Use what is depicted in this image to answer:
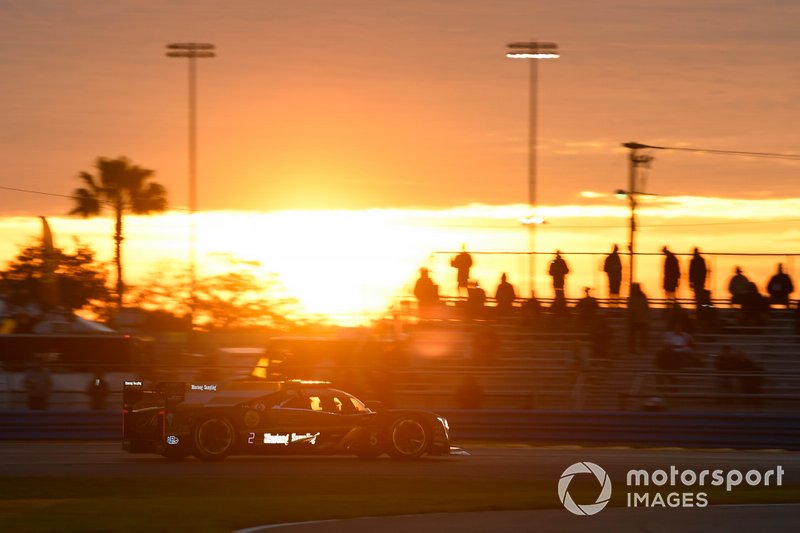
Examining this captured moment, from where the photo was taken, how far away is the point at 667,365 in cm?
2245

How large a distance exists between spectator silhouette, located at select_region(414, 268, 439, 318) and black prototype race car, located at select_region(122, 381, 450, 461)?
400 inches

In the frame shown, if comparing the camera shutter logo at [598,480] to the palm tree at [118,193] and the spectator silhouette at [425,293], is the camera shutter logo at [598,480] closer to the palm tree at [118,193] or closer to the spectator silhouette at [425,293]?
the spectator silhouette at [425,293]

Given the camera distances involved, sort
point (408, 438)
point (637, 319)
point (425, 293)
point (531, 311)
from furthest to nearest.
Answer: point (531, 311) < point (425, 293) < point (637, 319) < point (408, 438)

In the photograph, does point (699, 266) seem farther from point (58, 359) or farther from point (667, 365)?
point (58, 359)

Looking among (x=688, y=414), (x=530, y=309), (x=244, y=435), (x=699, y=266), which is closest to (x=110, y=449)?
(x=244, y=435)

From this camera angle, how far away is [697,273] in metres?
26.0

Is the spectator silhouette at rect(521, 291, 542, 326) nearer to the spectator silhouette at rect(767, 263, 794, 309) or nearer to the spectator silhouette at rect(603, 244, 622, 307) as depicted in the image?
the spectator silhouette at rect(603, 244, 622, 307)

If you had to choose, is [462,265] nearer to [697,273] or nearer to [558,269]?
[558,269]

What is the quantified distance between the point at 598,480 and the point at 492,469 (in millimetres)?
1606

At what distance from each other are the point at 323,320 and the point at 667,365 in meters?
7.39

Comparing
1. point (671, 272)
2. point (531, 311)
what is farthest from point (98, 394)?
point (671, 272)

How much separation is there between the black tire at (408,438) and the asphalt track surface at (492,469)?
0.71ft

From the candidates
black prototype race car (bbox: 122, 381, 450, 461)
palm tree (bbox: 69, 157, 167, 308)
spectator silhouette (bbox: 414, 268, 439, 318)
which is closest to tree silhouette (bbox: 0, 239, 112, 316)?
palm tree (bbox: 69, 157, 167, 308)

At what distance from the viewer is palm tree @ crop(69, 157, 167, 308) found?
48.0 meters
